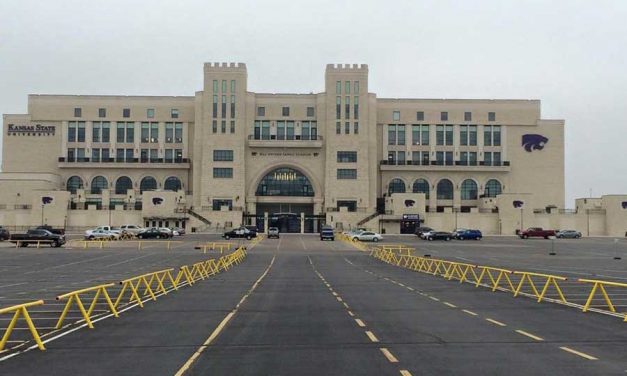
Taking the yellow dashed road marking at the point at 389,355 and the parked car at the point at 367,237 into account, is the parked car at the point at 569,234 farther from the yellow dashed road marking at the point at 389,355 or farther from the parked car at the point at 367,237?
the yellow dashed road marking at the point at 389,355

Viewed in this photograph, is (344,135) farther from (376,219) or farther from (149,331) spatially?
(149,331)

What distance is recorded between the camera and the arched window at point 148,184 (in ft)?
404

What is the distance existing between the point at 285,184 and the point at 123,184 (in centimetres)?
3061

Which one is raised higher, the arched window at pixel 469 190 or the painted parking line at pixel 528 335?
the arched window at pixel 469 190

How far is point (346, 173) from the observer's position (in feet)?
395

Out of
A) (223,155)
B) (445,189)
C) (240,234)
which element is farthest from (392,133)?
(240,234)

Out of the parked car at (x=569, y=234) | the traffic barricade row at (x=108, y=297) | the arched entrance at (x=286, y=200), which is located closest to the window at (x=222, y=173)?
the arched entrance at (x=286, y=200)

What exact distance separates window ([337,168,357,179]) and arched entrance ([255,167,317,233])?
6.33m

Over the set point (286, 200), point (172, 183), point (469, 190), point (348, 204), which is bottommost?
point (348, 204)

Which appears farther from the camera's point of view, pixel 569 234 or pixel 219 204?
pixel 219 204

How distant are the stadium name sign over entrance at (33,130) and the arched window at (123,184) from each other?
1528 centimetres

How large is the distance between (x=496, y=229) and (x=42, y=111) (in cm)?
8612

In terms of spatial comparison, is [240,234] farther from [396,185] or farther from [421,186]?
[421,186]

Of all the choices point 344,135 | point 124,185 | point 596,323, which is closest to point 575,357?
point 596,323
